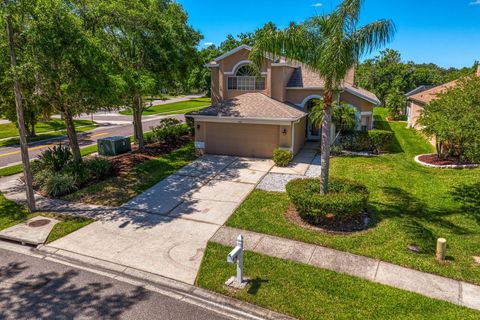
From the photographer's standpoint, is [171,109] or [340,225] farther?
[171,109]

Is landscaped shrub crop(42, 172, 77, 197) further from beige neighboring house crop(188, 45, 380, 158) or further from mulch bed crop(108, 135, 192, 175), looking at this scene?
beige neighboring house crop(188, 45, 380, 158)

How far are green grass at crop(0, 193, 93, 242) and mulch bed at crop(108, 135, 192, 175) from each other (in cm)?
492

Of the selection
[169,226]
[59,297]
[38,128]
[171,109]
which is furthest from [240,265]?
[171,109]

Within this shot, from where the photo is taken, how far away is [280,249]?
30.1 ft

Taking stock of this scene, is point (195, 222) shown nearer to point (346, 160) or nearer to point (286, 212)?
point (286, 212)

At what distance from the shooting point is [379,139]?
66.9 ft

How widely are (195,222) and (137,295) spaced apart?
384 cm

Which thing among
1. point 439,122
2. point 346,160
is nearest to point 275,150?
point 346,160

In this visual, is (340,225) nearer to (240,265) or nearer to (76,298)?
(240,265)

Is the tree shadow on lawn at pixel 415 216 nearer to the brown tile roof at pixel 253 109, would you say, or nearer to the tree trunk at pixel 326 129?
the tree trunk at pixel 326 129

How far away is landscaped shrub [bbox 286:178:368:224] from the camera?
1004 cm

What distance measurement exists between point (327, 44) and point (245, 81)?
13.4 m

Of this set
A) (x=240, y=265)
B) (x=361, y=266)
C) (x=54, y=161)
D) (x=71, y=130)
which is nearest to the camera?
(x=240, y=265)

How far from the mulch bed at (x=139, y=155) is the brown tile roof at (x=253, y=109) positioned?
348 cm
